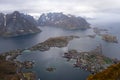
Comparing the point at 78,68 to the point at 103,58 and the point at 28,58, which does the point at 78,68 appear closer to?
the point at 103,58

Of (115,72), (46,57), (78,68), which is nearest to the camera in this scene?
(115,72)

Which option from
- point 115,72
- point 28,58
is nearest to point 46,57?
point 28,58

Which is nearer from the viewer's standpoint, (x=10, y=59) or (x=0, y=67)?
(x=0, y=67)

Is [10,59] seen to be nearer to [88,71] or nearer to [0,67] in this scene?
[0,67]

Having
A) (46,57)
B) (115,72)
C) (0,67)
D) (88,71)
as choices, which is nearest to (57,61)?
(46,57)

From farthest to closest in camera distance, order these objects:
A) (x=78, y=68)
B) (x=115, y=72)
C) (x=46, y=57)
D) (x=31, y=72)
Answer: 1. (x=46, y=57)
2. (x=78, y=68)
3. (x=31, y=72)
4. (x=115, y=72)

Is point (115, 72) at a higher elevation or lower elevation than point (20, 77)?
higher

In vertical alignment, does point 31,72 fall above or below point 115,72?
below

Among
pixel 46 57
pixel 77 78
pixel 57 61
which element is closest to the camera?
pixel 77 78

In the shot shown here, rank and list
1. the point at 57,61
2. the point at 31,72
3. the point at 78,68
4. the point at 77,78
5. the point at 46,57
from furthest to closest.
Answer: the point at 46,57
the point at 57,61
the point at 78,68
the point at 31,72
the point at 77,78
